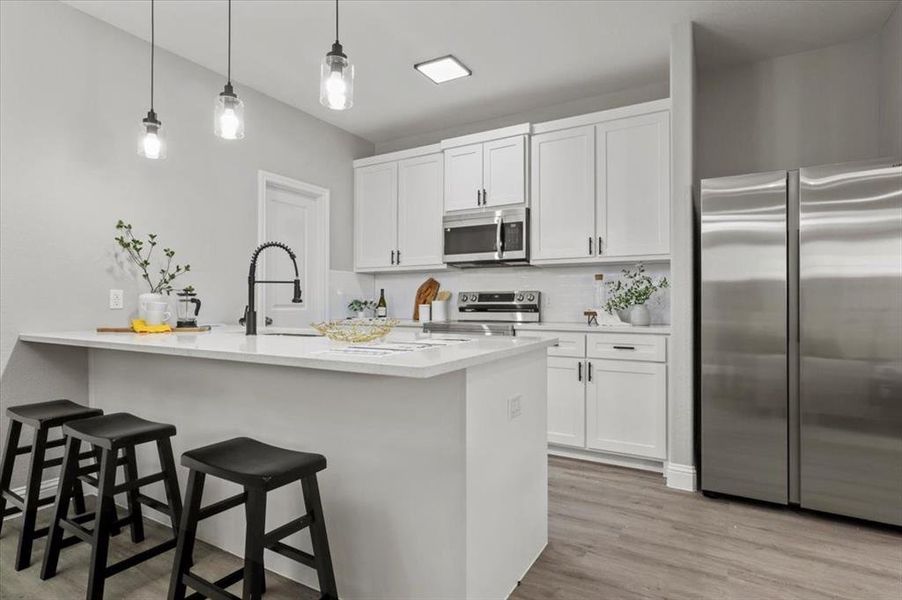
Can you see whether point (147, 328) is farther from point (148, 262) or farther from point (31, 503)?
point (31, 503)

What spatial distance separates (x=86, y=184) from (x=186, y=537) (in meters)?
2.27

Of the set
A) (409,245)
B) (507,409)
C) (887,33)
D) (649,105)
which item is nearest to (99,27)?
(409,245)

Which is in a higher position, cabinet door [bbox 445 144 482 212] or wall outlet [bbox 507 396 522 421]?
cabinet door [bbox 445 144 482 212]

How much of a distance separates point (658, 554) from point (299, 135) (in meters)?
3.92

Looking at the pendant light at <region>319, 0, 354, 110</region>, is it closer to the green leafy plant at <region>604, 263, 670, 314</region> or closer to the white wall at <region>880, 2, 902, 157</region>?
the green leafy plant at <region>604, 263, 670, 314</region>

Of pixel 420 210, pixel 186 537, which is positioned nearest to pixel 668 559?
pixel 186 537

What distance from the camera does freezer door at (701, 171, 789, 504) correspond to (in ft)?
8.83

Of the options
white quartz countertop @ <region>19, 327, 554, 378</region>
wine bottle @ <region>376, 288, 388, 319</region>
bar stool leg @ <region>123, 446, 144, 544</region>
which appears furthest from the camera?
wine bottle @ <region>376, 288, 388, 319</region>

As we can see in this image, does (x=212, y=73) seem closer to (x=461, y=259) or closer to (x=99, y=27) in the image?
(x=99, y=27)

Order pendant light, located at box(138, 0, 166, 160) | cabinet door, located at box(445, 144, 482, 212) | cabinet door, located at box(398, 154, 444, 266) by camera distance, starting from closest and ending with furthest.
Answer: pendant light, located at box(138, 0, 166, 160) < cabinet door, located at box(445, 144, 482, 212) < cabinet door, located at box(398, 154, 444, 266)

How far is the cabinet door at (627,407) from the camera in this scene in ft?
10.6

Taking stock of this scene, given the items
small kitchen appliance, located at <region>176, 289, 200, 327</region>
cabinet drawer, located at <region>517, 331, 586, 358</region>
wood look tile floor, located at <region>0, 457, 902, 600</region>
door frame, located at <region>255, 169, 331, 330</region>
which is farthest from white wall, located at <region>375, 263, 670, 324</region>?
small kitchen appliance, located at <region>176, 289, 200, 327</region>

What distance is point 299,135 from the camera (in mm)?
4285

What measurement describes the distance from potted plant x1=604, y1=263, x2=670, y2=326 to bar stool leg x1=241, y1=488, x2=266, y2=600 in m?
2.83
